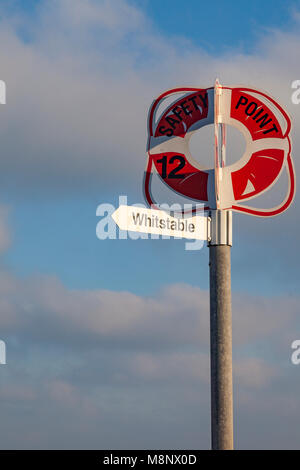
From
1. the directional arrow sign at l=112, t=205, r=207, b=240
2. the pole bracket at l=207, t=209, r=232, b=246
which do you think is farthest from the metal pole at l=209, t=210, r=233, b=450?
the directional arrow sign at l=112, t=205, r=207, b=240

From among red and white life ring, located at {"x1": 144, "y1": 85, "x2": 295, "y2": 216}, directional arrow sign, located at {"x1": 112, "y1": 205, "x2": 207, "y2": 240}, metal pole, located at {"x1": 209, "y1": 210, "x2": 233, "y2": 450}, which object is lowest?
metal pole, located at {"x1": 209, "y1": 210, "x2": 233, "y2": 450}

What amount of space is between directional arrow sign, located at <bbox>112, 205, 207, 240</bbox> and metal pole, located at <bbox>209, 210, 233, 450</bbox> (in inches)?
8.7

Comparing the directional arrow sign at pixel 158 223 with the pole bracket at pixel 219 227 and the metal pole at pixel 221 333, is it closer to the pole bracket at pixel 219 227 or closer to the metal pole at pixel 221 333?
the pole bracket at pixel 219 227

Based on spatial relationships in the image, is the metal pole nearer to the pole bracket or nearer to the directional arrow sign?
the pole bracket

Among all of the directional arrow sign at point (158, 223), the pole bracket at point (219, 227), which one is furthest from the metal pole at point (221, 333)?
the directional arrow sign at point (158, 223)

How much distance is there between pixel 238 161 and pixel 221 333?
2714 millimetres

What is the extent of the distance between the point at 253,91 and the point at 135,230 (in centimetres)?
295

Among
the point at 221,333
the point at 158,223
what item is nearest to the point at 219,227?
the point at 158,223

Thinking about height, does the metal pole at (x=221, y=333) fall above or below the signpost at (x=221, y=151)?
below

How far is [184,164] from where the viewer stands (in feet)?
48.4

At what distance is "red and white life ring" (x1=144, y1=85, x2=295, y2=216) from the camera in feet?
48.0

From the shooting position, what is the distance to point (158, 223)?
14.0 m

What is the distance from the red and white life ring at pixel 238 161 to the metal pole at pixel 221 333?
0.54 m

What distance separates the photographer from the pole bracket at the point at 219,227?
14211 mm
